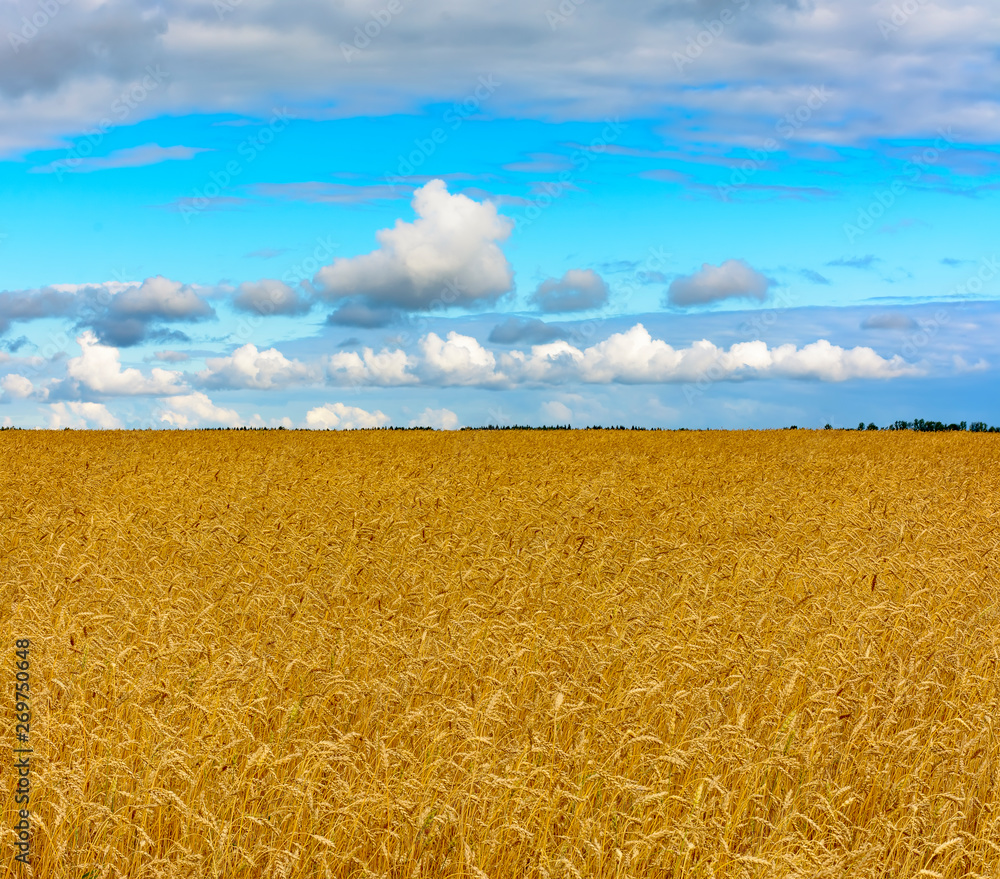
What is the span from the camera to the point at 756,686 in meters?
4.89

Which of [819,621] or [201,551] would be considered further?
[201,551]

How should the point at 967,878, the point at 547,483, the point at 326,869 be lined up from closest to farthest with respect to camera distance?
the point at 326,869 → the point at 967,878 → the point at 547,483

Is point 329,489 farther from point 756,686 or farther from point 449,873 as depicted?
point 449,873

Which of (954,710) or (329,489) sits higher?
(329,489)

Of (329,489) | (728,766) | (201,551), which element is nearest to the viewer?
(728,766)

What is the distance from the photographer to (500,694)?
3855 millimetres

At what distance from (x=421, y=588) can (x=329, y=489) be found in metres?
6.59

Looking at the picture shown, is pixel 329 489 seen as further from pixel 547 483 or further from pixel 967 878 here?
pixel 967 878

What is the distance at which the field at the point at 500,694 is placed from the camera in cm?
322

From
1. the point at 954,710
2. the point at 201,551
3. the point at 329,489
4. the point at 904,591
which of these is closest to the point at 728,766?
the point at 954,710

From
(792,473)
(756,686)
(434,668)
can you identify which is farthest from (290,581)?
(792,473)

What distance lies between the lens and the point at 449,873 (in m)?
3.21

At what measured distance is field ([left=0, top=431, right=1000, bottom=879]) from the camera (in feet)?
10.6

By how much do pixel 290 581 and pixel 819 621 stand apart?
443cm
